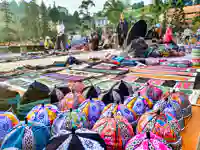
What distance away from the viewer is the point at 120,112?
1.91 m

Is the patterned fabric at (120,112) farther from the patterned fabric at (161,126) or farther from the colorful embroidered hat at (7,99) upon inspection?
the colorful embroidered hat at (7,99)

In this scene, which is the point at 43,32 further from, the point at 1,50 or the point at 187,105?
the point at 187,105

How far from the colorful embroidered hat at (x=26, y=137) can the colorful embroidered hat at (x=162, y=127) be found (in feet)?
2.70

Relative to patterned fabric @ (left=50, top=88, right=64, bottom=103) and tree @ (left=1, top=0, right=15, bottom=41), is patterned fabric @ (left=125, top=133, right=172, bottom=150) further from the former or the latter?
tree @ (left=1, top=0, right=15, bottom=41)

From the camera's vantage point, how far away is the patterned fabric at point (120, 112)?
1.88 m

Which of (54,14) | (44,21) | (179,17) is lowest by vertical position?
(44,21)

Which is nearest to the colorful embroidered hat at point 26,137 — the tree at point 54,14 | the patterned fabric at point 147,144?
the patterned fabric at point 147,144

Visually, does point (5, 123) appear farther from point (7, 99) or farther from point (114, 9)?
point (114, 9)

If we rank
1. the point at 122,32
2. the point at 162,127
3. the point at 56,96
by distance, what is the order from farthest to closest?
the point at 122,32
the point at 56,96
the point at 162,127

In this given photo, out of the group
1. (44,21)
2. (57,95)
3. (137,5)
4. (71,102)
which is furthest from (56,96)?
(137,5)

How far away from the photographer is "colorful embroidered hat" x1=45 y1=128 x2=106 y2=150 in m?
1.30

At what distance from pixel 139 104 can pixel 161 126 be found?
0.52 m

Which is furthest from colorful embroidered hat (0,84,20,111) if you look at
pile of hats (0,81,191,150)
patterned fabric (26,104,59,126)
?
patterned fabric (26,104,59,126)

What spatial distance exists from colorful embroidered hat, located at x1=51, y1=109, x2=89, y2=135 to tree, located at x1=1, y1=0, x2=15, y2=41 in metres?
15.4
